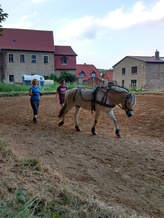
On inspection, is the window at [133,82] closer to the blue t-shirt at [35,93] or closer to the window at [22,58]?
the window at [22,58]

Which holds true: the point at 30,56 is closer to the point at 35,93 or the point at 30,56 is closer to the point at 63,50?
the point at 63,50

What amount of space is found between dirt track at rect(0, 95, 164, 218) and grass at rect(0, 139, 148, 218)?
1.80 ft

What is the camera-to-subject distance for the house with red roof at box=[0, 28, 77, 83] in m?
42.6

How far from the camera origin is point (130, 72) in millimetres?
49375

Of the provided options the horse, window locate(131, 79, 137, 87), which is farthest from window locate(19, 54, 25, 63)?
the horse

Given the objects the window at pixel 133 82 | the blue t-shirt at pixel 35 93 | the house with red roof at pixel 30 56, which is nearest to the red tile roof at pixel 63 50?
the house with red roof at pixel 30 56

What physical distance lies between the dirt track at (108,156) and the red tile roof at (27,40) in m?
37.4

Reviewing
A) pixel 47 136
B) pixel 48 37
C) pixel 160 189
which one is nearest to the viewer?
pixel 160 189

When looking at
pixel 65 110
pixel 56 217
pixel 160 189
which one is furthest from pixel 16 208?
pixel 65 110

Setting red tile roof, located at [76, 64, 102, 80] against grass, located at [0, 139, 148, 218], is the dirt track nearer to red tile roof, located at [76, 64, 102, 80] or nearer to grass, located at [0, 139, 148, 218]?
grass, located at [0, 139, 148, 218]

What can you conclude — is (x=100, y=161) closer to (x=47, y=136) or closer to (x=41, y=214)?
(x=47, y=136)

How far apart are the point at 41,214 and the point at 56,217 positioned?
0.16 m

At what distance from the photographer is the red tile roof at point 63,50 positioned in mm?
45806

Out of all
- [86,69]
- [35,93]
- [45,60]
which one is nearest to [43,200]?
[35,93]
